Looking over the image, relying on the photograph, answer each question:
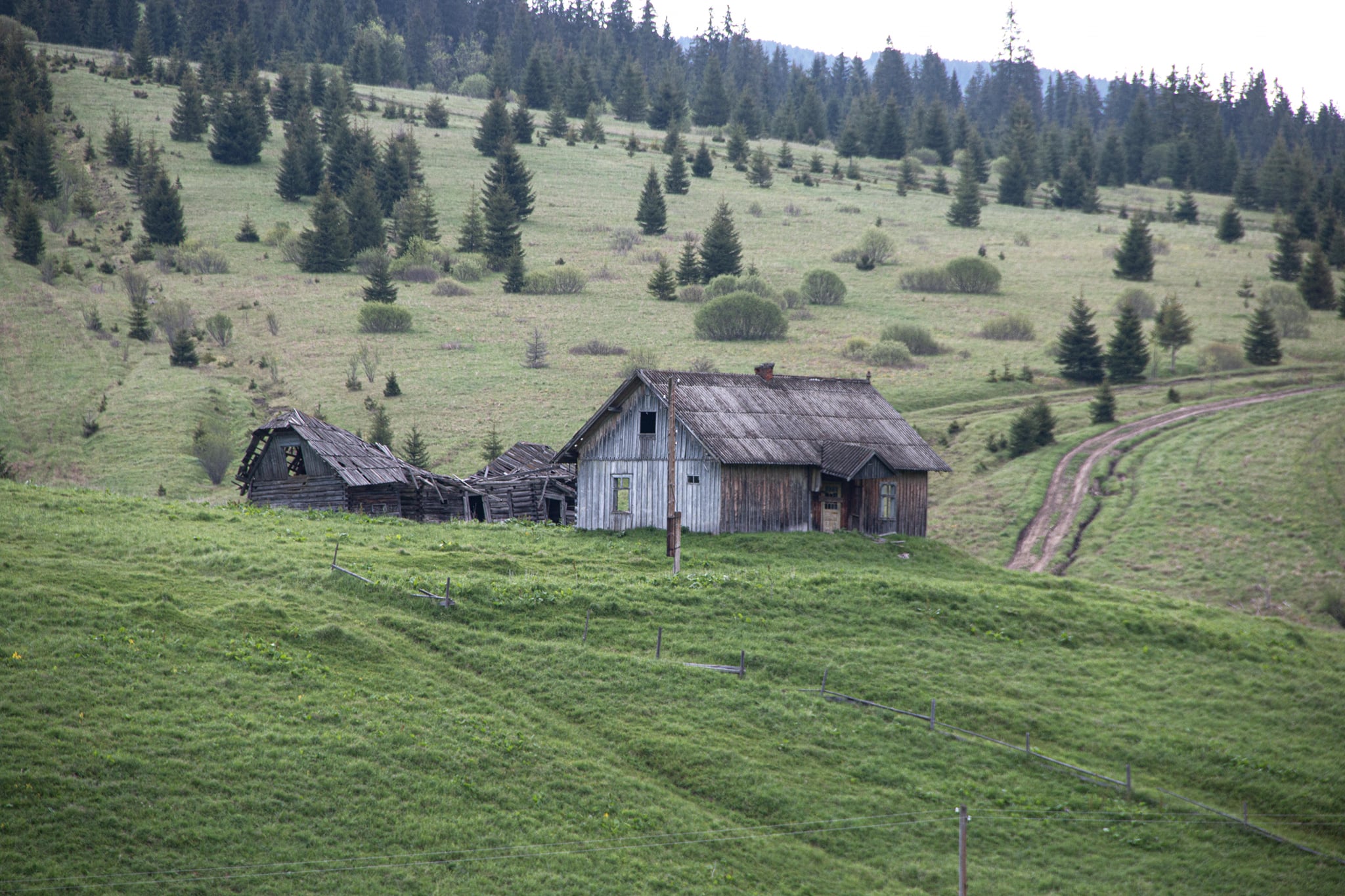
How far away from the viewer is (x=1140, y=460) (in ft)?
175

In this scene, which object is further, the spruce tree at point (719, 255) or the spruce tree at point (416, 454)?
the spruce tree at point (719, 255)

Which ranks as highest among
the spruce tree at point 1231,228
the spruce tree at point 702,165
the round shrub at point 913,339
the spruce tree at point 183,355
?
the spruce tree at point 702,165

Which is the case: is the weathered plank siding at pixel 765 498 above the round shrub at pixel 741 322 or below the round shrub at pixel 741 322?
below

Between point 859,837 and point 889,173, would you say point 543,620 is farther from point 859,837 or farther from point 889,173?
point 889,173

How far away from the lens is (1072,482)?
51.2m

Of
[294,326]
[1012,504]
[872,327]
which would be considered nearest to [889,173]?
[872,327]

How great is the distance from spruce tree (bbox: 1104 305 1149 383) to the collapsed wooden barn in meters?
40.7

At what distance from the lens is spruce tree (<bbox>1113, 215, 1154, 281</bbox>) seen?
90188mm

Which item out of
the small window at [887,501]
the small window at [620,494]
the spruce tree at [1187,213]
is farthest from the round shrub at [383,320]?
the spruce tree at [1187,213]

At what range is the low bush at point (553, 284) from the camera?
85.3 metres

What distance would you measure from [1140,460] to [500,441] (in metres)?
31.9

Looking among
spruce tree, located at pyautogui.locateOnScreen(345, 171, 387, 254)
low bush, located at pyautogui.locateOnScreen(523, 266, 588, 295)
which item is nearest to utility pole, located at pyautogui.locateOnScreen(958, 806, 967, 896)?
low bush, located at pyautogui.locateOnScreen(523, 266, 588, 295)

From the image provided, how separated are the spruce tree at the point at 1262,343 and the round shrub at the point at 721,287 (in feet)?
116

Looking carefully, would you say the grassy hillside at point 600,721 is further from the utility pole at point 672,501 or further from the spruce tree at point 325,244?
the spruce tree at point 325,244
